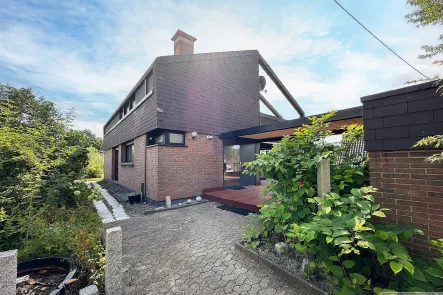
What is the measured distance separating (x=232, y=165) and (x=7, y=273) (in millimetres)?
8581

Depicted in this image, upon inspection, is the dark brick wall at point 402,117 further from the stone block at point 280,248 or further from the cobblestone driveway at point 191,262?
the cobblestone driveway at point 191,262

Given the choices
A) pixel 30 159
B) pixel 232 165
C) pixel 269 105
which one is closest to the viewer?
pixel 30 159

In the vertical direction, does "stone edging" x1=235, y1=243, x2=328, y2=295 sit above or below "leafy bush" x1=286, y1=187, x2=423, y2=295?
below

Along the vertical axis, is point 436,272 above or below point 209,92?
below

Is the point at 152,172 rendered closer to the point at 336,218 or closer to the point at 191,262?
the point at 191,262

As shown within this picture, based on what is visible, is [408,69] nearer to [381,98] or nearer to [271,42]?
[271,42]

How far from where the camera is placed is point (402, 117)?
82.4 inches

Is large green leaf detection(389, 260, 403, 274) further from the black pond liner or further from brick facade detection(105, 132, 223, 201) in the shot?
brick facade detection(105, 132, 223, 201)

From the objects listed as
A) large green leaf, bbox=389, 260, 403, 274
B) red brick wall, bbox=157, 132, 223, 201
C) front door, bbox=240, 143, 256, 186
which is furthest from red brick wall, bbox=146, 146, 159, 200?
large green leaf, bbox=389, 260, 403, 274

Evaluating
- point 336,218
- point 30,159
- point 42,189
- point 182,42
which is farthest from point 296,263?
point 182,42

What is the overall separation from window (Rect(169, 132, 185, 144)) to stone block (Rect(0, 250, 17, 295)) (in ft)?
17.8

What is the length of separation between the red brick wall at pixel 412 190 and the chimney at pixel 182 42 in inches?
333

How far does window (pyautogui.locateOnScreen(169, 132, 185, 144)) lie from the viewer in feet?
22.7

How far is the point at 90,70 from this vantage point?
295 inches
